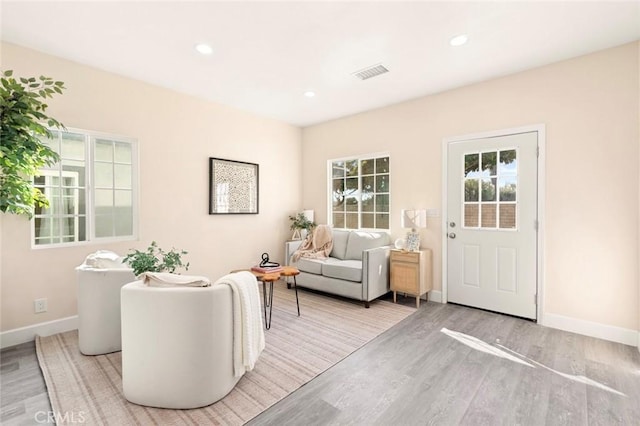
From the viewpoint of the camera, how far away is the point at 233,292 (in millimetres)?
1909

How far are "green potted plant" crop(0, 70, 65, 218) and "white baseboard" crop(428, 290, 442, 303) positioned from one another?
14.4 ft

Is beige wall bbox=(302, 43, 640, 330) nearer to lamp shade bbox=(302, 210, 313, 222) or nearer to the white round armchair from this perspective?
lamp shade bbox=(302, 210, 313, 222)

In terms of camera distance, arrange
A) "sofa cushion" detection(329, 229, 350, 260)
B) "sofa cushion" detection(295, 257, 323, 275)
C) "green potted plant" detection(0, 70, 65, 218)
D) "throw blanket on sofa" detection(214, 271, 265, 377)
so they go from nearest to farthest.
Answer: "throw blanket on sofa" detection(214, 271, 265, 377) → "green potted plant" detection(0, 70, 65, 218) → "sofa cushion" detection(295, 257, 323, 275) → "sofa cushion" detection(329, 229, 350, 260)

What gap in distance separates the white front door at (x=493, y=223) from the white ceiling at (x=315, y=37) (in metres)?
0.90

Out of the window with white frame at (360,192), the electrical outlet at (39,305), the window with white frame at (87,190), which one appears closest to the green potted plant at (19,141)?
the window with white frame at (87,190)

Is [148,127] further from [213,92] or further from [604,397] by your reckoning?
[604,397]

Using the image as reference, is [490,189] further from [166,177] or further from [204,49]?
[166,177]

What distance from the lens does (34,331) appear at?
2.82 metres

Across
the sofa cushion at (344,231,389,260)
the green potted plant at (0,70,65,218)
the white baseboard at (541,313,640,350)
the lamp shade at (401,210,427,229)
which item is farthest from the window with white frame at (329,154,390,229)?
the green potted plant at (0,70,65,218)

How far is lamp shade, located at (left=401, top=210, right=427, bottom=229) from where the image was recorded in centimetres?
386

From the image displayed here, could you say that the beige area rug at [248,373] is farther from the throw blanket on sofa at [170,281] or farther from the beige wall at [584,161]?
the beige wall at [584,161]

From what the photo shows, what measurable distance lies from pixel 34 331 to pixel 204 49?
3205mm

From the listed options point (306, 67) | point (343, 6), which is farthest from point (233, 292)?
point (306, 67)

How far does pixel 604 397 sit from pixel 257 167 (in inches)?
180
